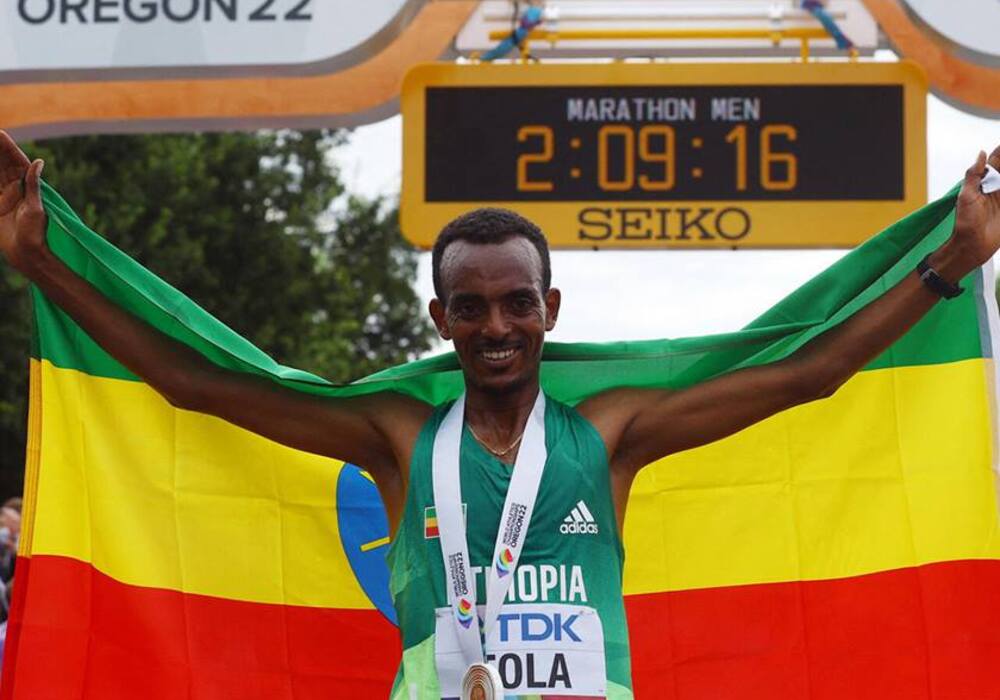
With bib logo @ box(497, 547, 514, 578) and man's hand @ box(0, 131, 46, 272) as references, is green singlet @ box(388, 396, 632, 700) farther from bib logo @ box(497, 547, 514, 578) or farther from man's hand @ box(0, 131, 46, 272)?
man's hand @ box(0, 131, 46, 272)

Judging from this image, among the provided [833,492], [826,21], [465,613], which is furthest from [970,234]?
[826,21]

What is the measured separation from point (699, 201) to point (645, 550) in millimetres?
3470

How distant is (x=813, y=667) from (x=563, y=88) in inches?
161

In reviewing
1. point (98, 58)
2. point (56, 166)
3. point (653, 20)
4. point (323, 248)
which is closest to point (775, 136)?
point (653, 20)

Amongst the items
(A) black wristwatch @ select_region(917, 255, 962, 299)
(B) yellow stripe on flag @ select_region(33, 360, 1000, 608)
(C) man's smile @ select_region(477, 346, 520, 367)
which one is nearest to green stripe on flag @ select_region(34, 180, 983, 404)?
(A) black wristwatch @ select_region(917, 255, 962, 299)

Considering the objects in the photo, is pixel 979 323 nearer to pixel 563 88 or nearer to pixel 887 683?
pixel 887 683

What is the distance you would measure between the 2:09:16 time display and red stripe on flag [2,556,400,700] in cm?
361

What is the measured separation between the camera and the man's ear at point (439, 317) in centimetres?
409

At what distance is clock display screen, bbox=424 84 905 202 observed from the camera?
27.6 feet

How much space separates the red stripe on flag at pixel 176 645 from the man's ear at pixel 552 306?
1466 millimetres

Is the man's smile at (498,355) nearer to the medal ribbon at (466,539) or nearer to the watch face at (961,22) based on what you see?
the medal ribbon at (466,539)

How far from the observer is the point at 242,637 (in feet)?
17.0

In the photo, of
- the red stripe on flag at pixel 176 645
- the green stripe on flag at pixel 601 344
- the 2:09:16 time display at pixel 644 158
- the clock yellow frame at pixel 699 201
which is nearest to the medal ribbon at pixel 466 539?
the green stripe on flag at pixel 601 344

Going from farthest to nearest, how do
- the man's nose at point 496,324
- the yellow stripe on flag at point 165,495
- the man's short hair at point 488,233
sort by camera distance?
the yellow stripe on flag at point 165,495
the man's short hair at point 488,233
the man's nose at point 496,324
